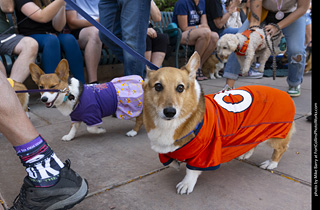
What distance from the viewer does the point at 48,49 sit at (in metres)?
3.80

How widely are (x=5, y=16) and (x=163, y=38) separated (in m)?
2.55

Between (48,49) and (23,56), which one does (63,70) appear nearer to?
(23,56)

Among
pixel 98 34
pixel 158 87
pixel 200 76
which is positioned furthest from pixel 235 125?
pixel 200 76

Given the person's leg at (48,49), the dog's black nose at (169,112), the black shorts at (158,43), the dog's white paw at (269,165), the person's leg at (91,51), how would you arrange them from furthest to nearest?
the black shorts at (158,43) < the person's leg at (91,51) < the person's leg at (48,49) < the dog's white paw at (269,165) < the dog's black nose at (169,112)

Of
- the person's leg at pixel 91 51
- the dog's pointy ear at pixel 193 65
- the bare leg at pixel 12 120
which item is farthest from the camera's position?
the person's leg at pixel 91 51

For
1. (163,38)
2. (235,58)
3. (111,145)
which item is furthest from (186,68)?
(163,38)

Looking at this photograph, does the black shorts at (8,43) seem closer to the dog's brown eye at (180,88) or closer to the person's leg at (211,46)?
the dog's brown eye at (180,88)

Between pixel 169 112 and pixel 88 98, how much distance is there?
1528 millimetres

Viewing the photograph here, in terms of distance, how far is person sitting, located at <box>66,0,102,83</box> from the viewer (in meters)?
4.25

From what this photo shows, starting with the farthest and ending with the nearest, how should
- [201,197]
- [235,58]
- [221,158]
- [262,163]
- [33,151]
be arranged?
[235,58]
[262,163]
[221,158]
[201,197]
[33,151]

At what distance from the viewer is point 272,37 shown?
375 centimetres

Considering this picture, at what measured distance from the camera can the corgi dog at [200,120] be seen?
172cm

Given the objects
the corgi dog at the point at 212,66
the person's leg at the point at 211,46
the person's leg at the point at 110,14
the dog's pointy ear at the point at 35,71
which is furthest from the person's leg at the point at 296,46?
the dog's pointy ear at the point at 35,71

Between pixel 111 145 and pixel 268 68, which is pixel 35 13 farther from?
pixel 268 68
